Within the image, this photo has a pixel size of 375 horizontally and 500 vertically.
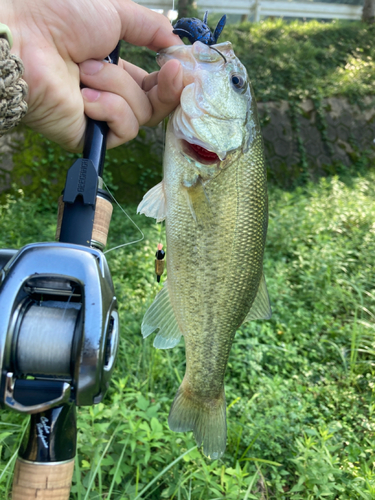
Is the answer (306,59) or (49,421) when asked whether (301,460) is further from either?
(306,59)

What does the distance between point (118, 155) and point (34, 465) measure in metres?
6.57

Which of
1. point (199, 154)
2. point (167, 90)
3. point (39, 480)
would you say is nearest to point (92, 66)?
point (167, 90)

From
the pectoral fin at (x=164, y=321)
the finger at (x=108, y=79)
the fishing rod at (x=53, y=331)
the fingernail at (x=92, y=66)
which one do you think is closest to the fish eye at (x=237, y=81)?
the finger at (x=108, y=79)

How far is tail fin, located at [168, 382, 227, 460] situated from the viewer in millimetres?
1591

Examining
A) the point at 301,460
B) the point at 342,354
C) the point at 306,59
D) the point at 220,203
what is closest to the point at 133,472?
the point at 301,460

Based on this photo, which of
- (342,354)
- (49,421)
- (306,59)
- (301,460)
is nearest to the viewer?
(49,421)

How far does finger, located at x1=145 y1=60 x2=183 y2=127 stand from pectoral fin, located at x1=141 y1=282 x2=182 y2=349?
756 millimetres

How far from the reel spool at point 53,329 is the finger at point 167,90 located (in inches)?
33.2

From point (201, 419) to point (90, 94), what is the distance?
1.45 meters

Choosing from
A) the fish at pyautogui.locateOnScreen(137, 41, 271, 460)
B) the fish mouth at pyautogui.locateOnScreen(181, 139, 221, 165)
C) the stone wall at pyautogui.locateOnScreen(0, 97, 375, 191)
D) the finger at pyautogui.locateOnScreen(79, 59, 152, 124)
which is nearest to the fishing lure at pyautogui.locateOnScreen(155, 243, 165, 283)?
the fish at pyautogui.locateOnScreen(137, 41, 271, 460)

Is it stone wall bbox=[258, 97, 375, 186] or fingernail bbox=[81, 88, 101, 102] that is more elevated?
stone wall bbox=[258, 97, 375, 186]

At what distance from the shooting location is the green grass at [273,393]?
2006 millimetres

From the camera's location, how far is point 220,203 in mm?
1475

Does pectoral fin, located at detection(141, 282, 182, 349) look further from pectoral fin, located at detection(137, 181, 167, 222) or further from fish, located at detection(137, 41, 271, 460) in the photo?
pectoral fin, located at detection(137, 181, 167, 222)
